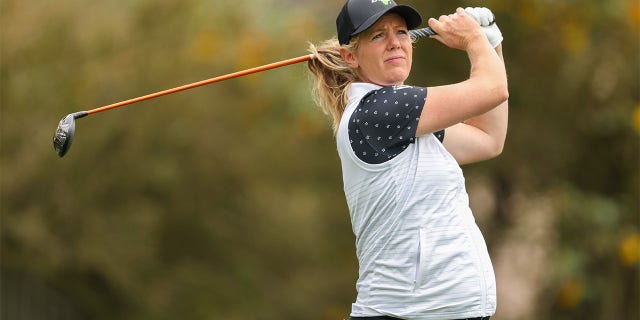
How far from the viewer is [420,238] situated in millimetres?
3965

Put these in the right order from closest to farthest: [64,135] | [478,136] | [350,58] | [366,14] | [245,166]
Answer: [366,14] < [350,58] < [478,136] < [64,135] < [245,166]

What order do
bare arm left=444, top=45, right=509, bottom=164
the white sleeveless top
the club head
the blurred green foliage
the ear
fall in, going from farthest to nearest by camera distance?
the blurred green foliage, the club head, bare arm left=444, top=45, right=509, bottom=164, the ear, the white sleeveless top

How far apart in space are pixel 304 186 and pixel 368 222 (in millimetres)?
10419

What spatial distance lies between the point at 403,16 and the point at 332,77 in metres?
0.33

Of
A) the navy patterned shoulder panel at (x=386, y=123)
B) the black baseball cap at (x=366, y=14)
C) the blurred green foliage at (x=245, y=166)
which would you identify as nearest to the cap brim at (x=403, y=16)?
the black baseball cap at (x=366, y=14)

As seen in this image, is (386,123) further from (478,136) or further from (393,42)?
(478,136)

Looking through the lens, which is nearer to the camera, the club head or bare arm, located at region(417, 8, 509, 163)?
bare arm, located at region(417, 8, 509, 163)

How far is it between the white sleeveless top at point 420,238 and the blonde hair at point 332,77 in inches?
8.5

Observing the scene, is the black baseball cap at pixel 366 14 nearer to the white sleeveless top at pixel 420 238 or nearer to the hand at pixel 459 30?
the hand at pixel 459 30

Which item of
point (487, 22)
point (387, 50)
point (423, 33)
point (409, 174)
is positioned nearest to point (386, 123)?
point (409, 174)

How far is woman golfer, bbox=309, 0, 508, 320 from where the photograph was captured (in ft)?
13.0

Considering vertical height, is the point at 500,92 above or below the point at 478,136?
above

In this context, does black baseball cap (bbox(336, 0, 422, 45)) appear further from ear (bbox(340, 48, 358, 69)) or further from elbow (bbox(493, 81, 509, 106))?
elbow (bbox(493, 81, 509, 106))

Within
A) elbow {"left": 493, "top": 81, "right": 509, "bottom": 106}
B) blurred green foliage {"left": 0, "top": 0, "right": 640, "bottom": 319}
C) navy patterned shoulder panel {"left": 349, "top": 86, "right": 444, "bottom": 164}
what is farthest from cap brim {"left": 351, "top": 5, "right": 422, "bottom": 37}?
blurred green foliage {"left": 0, "top": 0, "right": 640, "bottom": 319}
